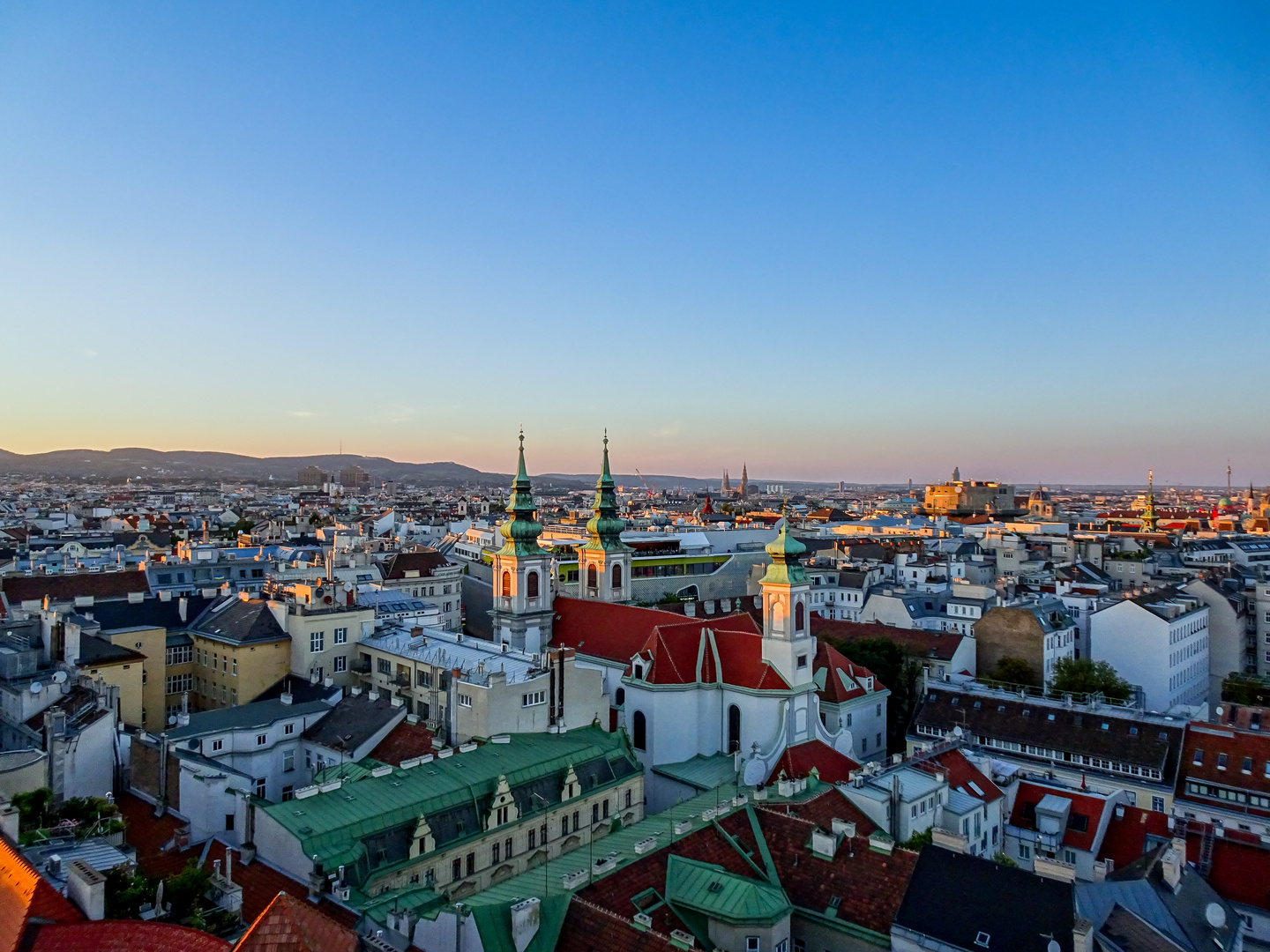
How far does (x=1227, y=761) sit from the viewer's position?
4775cm

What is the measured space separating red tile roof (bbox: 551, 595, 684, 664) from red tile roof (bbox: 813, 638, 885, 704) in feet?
31.1

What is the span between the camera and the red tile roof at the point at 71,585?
198 ft

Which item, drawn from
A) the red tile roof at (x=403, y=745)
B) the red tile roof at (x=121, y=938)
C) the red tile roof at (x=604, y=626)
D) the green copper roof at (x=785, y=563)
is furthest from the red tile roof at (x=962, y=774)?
the red tile roof at (x=121, y=938)

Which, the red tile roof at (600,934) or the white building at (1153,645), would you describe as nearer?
the red tile roof at (600,934)

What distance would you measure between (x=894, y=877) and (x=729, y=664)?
20019mm

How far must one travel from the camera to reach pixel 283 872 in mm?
29078

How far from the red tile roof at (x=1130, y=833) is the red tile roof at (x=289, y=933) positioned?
1456 inches

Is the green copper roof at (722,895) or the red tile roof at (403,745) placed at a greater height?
the red tile roof at (403,745)

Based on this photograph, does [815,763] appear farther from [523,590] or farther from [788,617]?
[523,590]

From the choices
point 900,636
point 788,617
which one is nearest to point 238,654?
point 788,617

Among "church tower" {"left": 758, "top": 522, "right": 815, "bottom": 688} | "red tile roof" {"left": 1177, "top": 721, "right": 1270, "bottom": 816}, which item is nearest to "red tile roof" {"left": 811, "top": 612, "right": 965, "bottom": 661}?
"red tile roof" {"left": 1177, "top": 721, "right": 1270, "bottom": 816}

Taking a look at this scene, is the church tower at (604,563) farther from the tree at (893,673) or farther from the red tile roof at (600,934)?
the red tile roof at (600,934)

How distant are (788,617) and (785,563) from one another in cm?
314

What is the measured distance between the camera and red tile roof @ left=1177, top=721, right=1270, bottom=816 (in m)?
46.4
